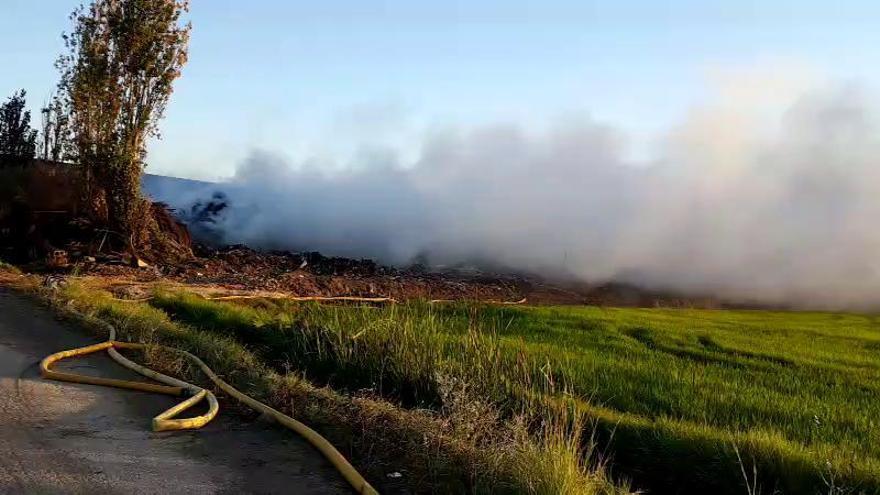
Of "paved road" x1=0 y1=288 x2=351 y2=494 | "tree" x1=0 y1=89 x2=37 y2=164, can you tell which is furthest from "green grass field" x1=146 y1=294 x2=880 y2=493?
"tree" x1=0 y1=89 x2=37 y2=164

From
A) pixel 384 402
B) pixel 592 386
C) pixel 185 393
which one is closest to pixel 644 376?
pixel 592 386

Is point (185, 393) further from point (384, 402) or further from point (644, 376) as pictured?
point (644, 376)

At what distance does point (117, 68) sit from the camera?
15414 millimetres

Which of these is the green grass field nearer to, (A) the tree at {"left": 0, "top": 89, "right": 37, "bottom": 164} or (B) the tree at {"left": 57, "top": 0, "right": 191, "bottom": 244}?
(B) the tree at {"left": 57, "top": 0, "right": 191, "bottom": 244}

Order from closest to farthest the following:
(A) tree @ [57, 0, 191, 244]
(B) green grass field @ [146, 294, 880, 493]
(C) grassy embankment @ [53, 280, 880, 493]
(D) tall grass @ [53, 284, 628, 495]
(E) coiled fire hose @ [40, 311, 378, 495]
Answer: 1. (D) tall grass @ [53, 284, 628, 495]
2. (E) coiled fire hose @ [40, 311, 378, 495]
3. (C) grassy embankment @ [53, 280, 880, 493]
4. (B) green grass field @ [146, 294, 880, 493]
5. (A) tree @ [57, 0, 191, 244]

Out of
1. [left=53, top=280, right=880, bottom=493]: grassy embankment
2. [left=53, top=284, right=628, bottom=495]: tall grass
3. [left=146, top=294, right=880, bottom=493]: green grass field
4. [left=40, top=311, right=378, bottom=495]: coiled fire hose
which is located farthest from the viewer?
[left=146, top=294, right=880, bottom=493]: green grass field

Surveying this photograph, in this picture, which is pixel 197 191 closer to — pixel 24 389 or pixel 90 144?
pixel 90 144

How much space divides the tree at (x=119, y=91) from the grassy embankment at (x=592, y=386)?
4.52 m

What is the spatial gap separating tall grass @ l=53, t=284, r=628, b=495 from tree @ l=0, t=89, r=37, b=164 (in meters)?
11.2

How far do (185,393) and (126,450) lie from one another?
1.30 m

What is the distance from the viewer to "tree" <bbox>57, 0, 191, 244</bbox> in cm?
1527

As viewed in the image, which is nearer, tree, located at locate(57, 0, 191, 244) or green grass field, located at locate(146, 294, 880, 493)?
green grass field, located at locate(146, 294, 880, 493)

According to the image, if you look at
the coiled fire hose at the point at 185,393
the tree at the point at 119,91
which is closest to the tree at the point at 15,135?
the tree at the point at 119,91

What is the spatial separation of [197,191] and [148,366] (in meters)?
20.1
